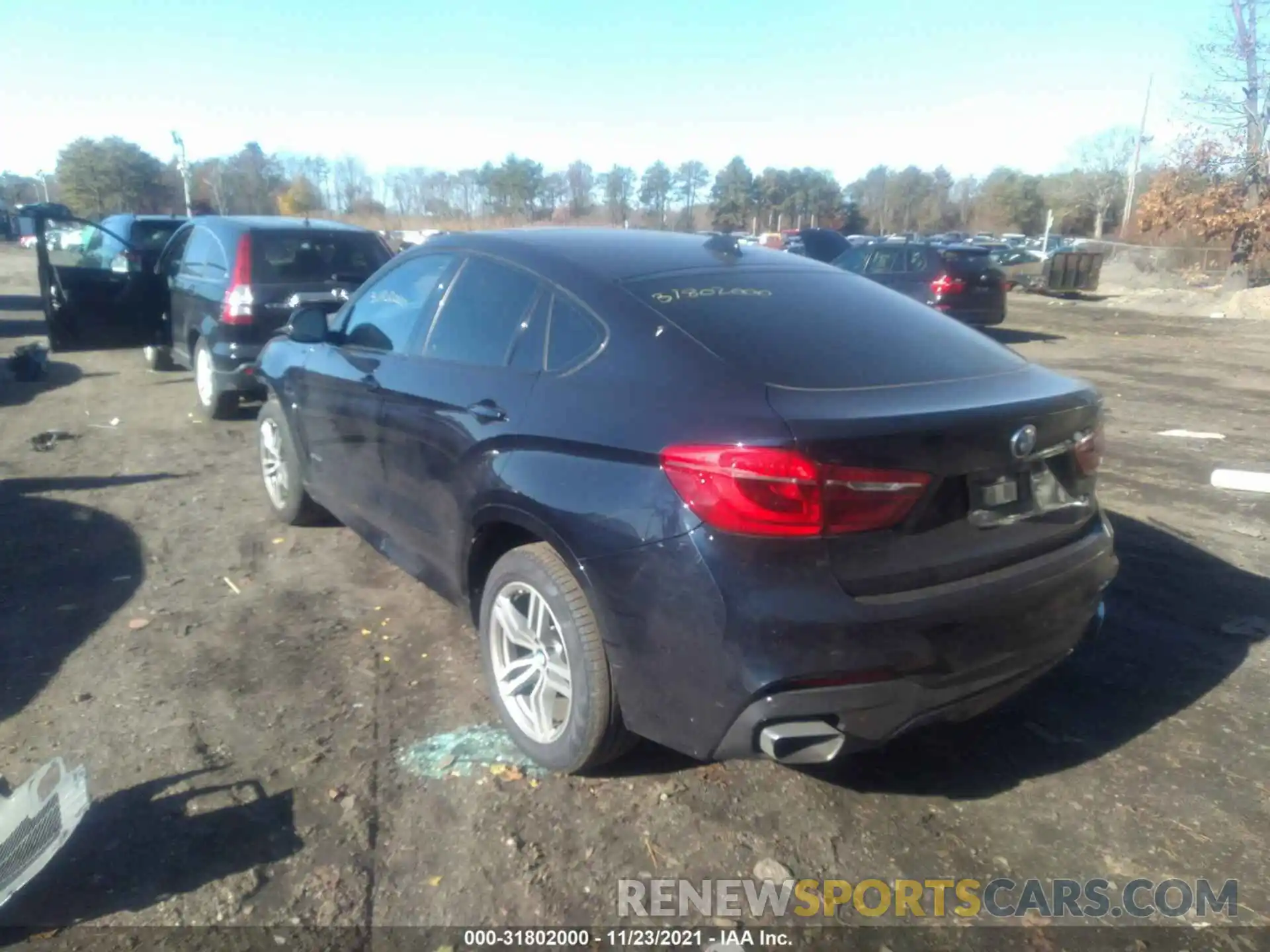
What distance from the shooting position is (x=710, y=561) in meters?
2.52

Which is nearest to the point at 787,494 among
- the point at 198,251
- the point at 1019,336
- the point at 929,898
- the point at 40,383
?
the point at 929,898

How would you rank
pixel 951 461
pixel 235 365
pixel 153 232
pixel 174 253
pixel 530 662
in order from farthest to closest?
pixel 153 232 → pixel 174 253 → pixel 235 365 → pixel 530 662 → pixel 951 461

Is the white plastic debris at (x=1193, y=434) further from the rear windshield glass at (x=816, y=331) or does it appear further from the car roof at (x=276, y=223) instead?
the car roof at (x=276, y=223)

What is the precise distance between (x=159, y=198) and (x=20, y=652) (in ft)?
131

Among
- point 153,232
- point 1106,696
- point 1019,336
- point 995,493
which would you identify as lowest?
point 1019,336

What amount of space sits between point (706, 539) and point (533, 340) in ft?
3.85

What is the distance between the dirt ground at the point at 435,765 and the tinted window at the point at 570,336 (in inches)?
55.8

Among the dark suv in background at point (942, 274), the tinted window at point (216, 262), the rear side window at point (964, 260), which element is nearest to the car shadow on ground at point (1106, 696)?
the tinted window at point (216, 262)

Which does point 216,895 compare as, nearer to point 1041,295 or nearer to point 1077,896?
point 1077,896

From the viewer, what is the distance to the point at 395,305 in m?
4.36

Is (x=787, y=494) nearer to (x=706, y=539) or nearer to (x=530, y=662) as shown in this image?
(x=706, y=539)

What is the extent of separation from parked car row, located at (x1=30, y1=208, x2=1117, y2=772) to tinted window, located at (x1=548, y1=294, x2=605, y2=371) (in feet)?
0.03

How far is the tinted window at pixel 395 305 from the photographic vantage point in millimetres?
4121

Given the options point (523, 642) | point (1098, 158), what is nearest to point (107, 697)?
point (523, 642)
